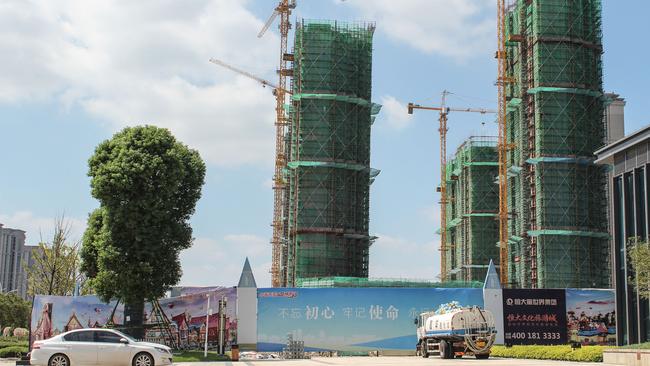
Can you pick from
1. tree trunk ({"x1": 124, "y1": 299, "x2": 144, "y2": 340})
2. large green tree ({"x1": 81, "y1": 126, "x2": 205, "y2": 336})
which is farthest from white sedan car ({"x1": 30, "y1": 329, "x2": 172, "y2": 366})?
tree trunk ({"x1": 124, "y1": 299, "x2": 144, "y2": 340})

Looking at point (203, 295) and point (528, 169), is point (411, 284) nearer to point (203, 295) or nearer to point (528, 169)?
point (528, 169)

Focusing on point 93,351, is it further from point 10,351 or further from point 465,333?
point 10,351

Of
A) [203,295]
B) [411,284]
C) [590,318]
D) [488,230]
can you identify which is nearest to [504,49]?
[488,230]

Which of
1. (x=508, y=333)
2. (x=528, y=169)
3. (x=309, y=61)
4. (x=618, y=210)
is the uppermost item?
(x=309, y=61)

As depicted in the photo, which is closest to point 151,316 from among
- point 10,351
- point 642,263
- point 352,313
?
point 10,351

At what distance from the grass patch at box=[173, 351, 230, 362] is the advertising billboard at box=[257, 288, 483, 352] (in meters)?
5.24

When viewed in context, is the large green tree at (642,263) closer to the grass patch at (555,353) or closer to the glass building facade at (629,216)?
the grass patch at (555,353)

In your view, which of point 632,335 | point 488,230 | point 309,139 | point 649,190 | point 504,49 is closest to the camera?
point 649,190

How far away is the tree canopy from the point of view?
47.9m

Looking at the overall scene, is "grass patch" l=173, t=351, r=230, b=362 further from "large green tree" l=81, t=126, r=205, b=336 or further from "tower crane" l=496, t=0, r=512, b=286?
"tower crane" l=496, t=0, r=512, b=286

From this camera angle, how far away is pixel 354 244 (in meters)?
102

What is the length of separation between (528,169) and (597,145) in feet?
28.3

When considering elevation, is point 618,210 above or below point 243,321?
above

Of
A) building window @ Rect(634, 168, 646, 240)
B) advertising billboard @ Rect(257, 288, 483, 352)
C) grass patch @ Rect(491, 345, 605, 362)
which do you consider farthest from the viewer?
advertising billboard @ Rect(257, 288, 483, 352)
